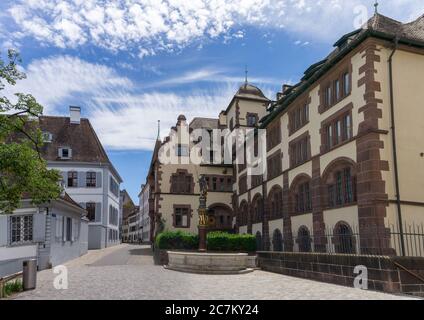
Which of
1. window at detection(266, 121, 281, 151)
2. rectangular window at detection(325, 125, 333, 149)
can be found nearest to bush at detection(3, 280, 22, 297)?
rectangular window at detection(325, 125, 333, 149)

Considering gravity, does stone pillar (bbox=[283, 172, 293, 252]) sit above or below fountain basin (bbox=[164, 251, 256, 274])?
above

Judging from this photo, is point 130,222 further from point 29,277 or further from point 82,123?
point 29,277

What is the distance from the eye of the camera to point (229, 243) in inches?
1153

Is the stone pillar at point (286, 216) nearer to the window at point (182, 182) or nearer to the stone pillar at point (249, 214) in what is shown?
the stone pillar at point (249, 214)

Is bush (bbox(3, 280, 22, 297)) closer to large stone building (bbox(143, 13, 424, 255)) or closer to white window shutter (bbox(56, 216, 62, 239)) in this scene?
white window shutter (bbox(56, 216, 62, 239))

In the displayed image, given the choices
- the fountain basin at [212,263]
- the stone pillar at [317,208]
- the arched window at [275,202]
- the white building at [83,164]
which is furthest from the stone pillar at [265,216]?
the white building at [83,164]

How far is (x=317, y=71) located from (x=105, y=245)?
34388 mm

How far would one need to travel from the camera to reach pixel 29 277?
48.1 feet

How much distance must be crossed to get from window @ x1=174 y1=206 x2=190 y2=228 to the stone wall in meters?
22.7

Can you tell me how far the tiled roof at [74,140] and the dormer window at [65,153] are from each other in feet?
1.27

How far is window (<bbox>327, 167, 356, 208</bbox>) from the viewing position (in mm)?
22281

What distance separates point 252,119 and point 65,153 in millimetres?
20061
